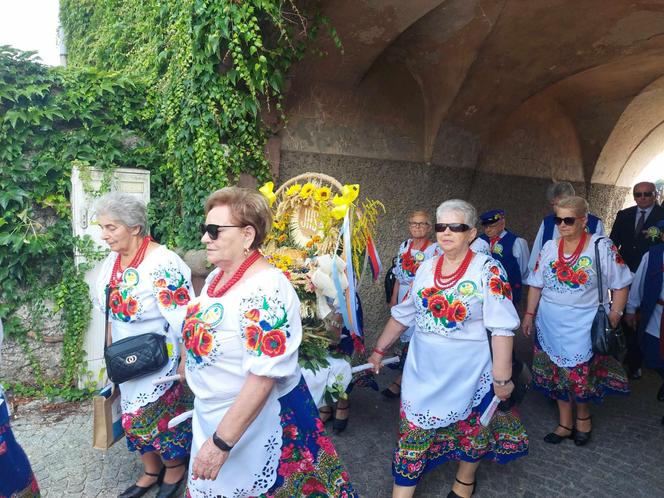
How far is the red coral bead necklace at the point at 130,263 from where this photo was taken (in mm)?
2760

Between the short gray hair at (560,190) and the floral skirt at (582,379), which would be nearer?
the floral skirt at (582,379)

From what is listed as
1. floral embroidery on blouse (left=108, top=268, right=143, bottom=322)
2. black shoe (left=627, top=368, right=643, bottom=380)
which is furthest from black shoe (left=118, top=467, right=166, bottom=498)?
black shoe (left=627, top=368, right=643, bottom=380)

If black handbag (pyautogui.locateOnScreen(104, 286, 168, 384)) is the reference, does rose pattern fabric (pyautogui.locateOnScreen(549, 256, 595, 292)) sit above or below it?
above

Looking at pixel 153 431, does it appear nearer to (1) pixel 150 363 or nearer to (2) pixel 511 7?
(1) pixel 150 363

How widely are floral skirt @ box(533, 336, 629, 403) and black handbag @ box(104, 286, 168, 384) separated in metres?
2.90

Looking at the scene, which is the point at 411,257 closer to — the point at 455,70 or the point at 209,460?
the point at 455,70

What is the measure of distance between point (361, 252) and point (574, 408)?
2.79 meters

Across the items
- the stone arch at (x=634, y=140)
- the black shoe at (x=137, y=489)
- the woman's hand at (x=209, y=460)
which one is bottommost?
the black shoe at (x=137, y=489)

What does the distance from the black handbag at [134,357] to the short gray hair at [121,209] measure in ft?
2.13

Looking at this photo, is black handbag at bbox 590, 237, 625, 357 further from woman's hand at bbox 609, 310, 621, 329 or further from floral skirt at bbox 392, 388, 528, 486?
floral skirt at bbox 392, 388, 528, 486

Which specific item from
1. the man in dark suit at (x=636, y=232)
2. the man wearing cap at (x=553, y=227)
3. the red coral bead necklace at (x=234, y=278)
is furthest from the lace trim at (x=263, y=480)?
the man in dark suit at (x=636, y=232)

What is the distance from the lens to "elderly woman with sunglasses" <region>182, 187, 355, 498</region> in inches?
71.4

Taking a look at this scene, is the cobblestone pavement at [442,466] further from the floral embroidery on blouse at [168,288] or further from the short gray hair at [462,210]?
the short gray hair at [462,210]

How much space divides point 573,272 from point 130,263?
3.05m
